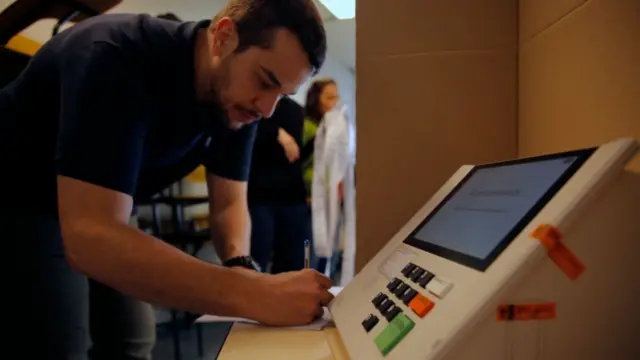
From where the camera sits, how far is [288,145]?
2.19 m

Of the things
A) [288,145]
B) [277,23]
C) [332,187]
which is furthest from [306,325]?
[332,187]

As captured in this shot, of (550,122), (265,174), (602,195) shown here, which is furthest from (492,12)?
(265,174)

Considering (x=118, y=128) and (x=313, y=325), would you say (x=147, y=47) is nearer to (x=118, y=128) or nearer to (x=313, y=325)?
(x=118, y=128)

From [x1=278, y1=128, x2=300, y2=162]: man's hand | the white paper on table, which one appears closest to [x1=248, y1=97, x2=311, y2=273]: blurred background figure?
[x1=278, y1=128, x2=300, y2=162]: man's hand

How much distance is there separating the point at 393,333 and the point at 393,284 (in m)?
0.10

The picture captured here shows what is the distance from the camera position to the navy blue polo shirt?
0.64 m

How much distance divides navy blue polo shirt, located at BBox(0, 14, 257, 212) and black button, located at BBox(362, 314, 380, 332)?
0.35 meters

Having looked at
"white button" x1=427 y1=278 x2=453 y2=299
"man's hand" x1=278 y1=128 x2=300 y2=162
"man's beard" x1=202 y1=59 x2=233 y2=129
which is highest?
"man's beard" x1=202 y1=59 x2=233 y2=129

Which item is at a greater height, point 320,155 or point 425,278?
point 425,278

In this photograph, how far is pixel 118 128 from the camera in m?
0.65

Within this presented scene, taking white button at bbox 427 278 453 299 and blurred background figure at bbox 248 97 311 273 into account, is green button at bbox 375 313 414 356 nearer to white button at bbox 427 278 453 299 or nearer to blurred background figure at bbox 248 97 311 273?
white button at bbox 427 278 453 299

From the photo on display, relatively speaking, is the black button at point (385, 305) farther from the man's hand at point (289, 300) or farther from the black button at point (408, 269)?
the man's hand at point (289, 300)

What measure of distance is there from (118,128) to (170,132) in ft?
0.51

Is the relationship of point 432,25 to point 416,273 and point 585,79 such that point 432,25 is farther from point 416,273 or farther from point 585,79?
point 416,273
